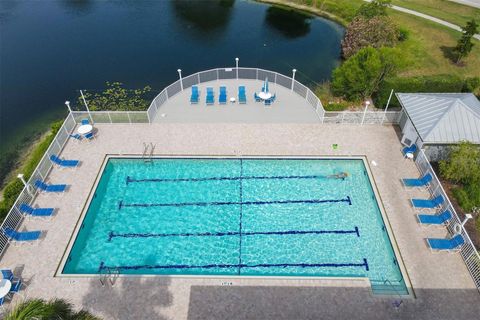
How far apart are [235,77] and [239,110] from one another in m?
4.13

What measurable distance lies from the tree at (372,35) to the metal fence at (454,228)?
47.4 ft

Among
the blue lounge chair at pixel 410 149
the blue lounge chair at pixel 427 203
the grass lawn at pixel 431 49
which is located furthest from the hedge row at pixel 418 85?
the blue lounge chair at pixel 427 203

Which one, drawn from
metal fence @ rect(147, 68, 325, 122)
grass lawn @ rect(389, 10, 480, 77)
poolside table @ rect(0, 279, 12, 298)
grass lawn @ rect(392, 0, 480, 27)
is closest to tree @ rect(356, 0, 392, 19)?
grass lawn @ rect(389, 10, 480, 77)

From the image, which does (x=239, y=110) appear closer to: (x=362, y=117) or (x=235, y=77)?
(x=235, y=77)

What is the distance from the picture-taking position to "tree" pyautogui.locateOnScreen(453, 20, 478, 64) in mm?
28656

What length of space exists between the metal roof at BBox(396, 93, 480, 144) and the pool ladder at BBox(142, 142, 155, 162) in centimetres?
1417

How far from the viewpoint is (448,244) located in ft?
49.6

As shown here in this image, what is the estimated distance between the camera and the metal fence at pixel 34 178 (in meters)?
15.5

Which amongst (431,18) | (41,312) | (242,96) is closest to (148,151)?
(242,96)

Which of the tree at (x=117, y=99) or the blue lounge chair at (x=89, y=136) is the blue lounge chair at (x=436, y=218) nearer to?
the blue lounge chair at (x=89, y=136)

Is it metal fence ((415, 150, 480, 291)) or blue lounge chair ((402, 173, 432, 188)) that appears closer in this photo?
metal fence ((415, 150, 480, 291))

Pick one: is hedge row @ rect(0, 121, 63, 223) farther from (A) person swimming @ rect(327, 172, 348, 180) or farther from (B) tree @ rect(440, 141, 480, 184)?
(B) tree @ rect(440, 141, 480, 184)

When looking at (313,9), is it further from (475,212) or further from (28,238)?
→ (28,238)

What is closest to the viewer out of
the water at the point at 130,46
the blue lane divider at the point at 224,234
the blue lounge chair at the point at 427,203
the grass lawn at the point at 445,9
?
the blue lane divider at the point at 224,234
